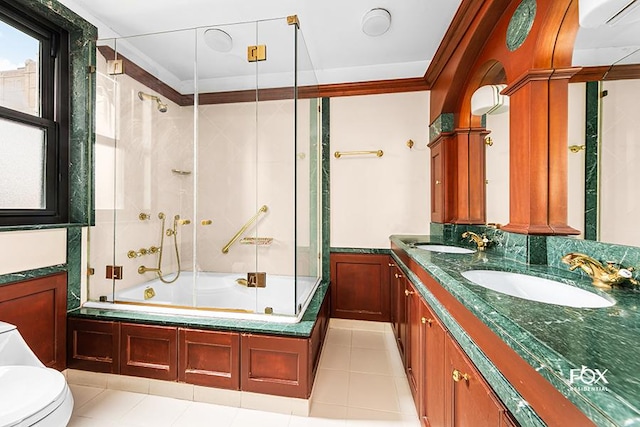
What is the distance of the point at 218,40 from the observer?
2.23 metres

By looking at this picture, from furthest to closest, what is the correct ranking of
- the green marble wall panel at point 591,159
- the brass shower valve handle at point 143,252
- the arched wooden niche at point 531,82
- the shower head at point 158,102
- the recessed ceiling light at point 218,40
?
the shower head at point 158,102 → the brass shower valve handle at point 143,252 → the recessed ceiling light at point 218,40 → the arched wooden niche at point 531,82 → the green marble wall panel at point 591,159

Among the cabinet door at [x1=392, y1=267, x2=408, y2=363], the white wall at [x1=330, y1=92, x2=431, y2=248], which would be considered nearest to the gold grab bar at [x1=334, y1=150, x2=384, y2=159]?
the white wall at [x1=330, y1=92, x2=431, y2=248]

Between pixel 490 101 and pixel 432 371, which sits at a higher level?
pixel 490 101

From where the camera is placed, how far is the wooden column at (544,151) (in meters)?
1.27

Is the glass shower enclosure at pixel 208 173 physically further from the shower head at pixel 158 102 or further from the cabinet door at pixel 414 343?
the cabinet door at pixel 414 343

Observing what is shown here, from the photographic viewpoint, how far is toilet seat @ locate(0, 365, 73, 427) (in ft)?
3.13

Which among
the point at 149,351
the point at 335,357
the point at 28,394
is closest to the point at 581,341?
the point at 28,394

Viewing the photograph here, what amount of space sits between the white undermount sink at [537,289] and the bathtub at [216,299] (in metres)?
1.11

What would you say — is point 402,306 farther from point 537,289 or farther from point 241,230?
point 241,230

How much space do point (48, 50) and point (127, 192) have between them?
3.60ft

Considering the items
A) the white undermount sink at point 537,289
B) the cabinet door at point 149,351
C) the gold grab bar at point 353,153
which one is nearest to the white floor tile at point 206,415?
the cabinet door at point 149,351

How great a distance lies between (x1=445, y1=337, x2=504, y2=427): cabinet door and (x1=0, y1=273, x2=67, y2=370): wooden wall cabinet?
2.38 m

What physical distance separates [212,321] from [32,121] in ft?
5.92

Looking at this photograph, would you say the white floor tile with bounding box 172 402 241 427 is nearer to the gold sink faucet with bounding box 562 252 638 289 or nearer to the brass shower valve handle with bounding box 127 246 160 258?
the brass shower valve handle with bounding box 127 246 160 258
